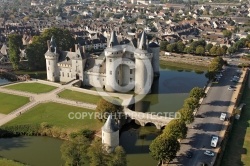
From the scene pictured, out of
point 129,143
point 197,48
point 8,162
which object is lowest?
point 129,143

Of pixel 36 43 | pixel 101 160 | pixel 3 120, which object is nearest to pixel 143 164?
pixel 101 160

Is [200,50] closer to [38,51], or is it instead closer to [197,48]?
[197,48]

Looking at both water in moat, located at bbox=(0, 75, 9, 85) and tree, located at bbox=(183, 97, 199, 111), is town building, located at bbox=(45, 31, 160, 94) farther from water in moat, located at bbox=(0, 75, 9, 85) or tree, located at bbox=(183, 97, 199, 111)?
tree, located at bbox=(183, 97, 199, 111)

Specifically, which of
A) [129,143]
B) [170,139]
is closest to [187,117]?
[170,139]

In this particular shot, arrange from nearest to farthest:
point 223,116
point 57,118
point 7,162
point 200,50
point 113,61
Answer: point 7,162 < point 223,116 < point 57,118 < point 113,61 < point 200,50

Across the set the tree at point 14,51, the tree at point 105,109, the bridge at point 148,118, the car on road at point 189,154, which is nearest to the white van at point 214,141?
the car on road at point 189,154

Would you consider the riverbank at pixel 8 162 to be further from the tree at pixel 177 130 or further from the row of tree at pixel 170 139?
the tree at pixel 177 130
